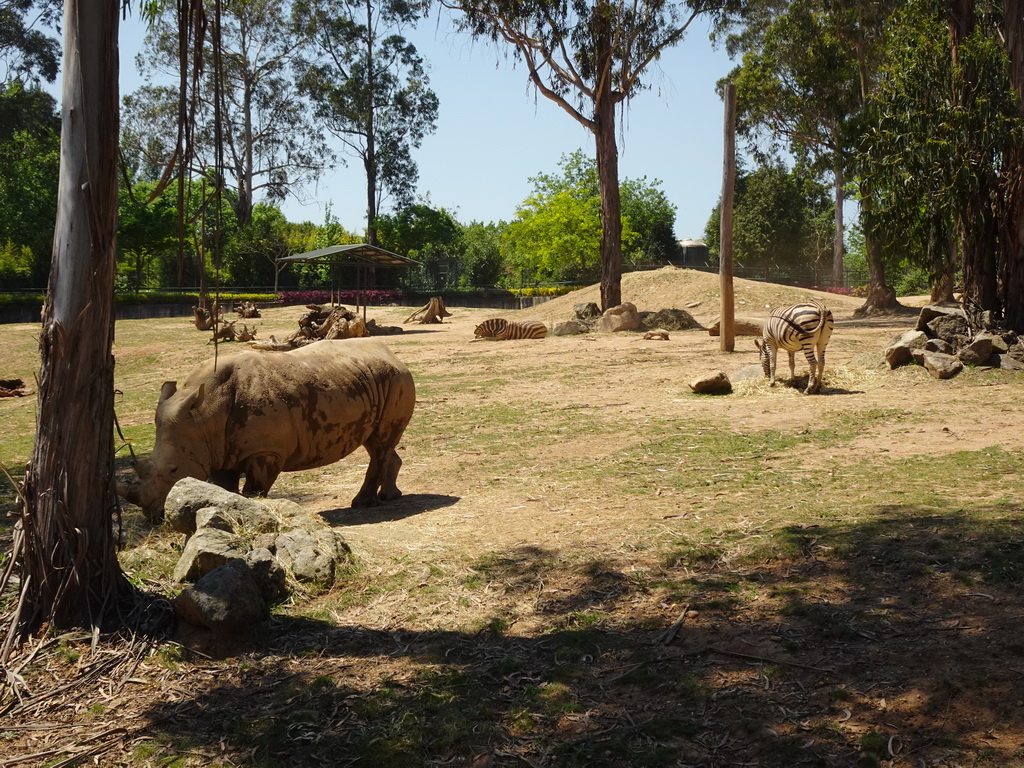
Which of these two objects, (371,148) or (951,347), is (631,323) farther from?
(371,148)

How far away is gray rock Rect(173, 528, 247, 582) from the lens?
5531 millimetres

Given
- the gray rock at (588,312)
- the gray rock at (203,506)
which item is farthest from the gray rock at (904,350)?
the gray rock at (588,312)

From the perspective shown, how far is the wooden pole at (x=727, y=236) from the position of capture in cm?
2002

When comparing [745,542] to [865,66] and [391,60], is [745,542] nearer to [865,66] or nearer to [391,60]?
[865,66]

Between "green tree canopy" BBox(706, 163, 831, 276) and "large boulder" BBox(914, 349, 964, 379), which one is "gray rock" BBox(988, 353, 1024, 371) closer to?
"large boulder" BBox(914, 349, 964, 379)

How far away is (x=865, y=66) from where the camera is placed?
3412 cm

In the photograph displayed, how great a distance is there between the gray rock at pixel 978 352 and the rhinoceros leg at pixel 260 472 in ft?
36.8

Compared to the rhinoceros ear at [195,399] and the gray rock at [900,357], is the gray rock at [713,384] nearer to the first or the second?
the gray rock at [900,357]

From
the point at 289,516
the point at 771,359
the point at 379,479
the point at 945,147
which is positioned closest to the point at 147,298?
the point at 771,359

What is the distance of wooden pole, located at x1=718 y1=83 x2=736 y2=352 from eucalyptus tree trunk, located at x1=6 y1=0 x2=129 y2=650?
16.1 m

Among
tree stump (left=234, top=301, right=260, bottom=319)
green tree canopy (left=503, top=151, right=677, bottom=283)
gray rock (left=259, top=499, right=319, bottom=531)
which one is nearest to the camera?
gray rock (left=259, top=499, right=319, bottom=531)

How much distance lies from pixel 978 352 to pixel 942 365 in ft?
2.45

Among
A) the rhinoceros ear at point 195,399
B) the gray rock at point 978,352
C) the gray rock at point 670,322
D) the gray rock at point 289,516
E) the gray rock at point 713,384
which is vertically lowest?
the gray rock at point 289,516

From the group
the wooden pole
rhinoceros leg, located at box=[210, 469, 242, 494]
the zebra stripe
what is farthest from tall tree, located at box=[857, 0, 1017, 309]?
rhinoceros leg, located at box=[210, 469, 242, 494]
